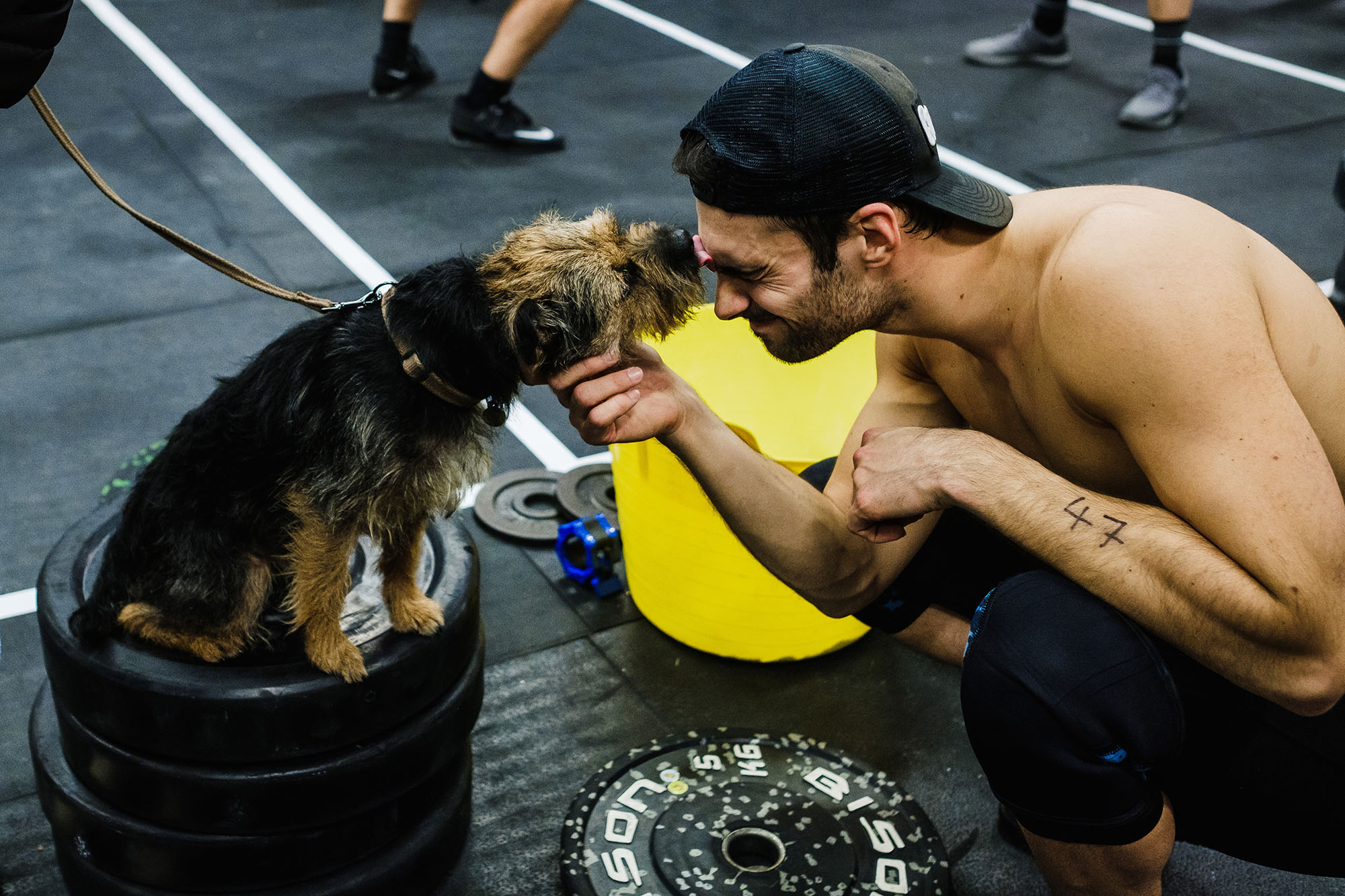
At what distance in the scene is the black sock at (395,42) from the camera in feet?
19.4

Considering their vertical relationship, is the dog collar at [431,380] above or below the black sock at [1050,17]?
above

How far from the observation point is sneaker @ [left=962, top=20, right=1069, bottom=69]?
689 cm

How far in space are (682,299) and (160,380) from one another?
2359 millimetres

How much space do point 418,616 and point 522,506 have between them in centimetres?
134

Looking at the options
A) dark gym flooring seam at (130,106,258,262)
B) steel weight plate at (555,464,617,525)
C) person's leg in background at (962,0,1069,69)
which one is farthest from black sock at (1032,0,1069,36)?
steel weight plate at (555,464,617,525)

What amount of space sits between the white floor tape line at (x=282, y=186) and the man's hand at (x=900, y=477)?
1.68 metres

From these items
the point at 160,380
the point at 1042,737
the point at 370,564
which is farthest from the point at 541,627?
the point at 160,380

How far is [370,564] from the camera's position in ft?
7.06

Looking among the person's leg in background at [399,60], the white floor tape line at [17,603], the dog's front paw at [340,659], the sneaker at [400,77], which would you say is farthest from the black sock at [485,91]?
the dog's front paw at [340,659]

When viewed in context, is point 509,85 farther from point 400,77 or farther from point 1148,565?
point 1148,565

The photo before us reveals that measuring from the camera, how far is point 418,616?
6.18ft

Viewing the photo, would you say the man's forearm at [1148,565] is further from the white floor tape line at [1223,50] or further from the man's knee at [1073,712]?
the white floor tape line at [1223,50]

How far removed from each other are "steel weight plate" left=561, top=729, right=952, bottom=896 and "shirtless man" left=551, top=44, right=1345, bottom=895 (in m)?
0.35

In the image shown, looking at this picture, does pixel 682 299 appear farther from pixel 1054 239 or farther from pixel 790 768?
pixel 790 768
